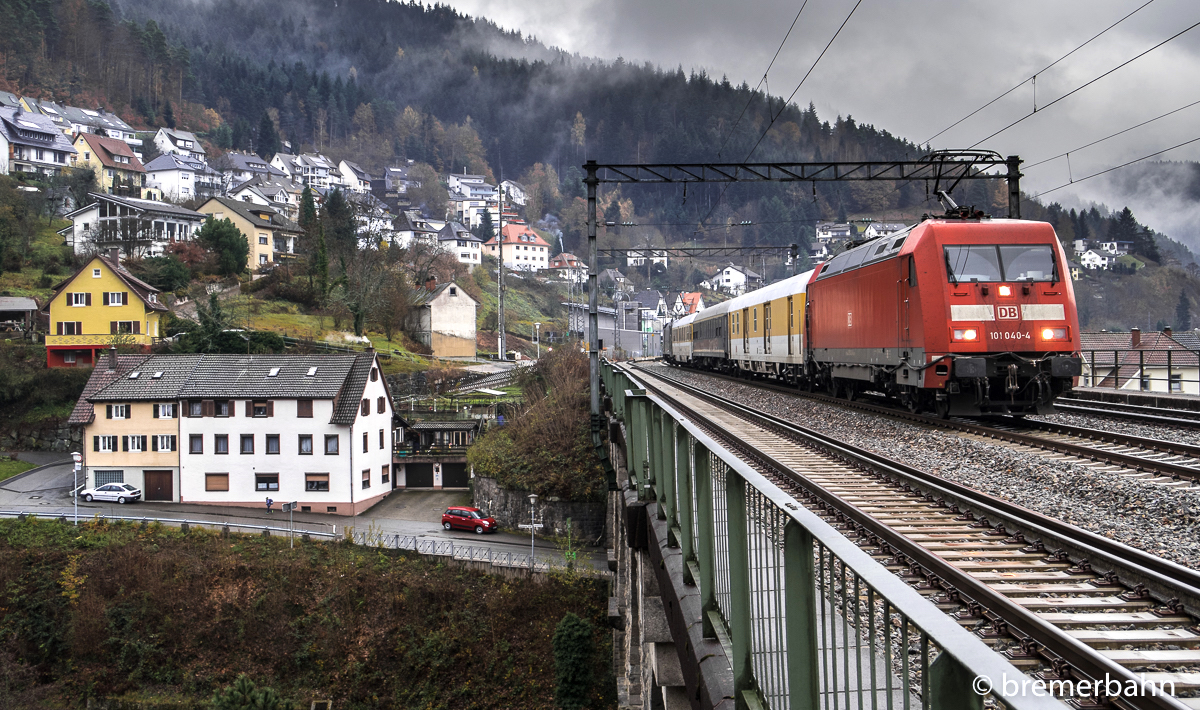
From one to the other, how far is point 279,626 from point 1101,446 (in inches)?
1140

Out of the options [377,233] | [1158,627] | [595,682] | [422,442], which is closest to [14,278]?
[377,233]

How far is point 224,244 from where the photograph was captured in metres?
69.2

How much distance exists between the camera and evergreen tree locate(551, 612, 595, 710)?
26.5 meters

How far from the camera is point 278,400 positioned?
42406 millimetres

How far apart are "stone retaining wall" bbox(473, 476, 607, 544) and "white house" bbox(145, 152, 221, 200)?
3662 inches

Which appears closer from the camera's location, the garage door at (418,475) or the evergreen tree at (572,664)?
the evergreen tree at (572,664)

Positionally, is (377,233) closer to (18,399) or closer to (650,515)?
(18,399)

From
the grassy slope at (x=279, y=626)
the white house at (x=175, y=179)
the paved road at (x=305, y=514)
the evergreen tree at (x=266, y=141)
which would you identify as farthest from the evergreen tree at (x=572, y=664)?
the evergreen tree at (x=266, y=141)

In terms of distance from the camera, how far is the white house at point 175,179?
112438 millimetres

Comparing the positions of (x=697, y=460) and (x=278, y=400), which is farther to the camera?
(x=278, y=400)

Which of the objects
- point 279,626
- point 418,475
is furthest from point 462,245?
point 279,626

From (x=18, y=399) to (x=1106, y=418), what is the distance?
185 ft

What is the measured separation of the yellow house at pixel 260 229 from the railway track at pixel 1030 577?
3035 inches

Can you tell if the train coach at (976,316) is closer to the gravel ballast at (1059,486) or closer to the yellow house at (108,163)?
the gravel ballast at (1059,486)
